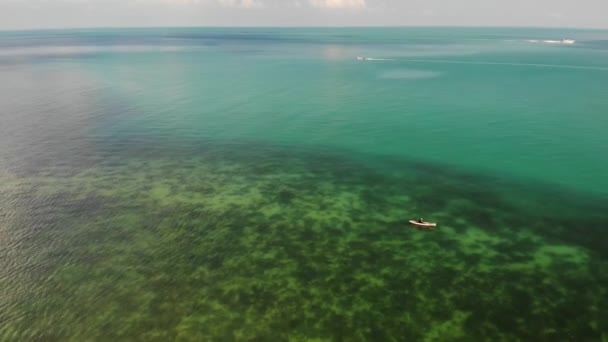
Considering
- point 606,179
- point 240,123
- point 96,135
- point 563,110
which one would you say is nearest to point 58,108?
point 96,135

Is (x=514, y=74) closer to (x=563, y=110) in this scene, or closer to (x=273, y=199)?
(x=563, y=110)

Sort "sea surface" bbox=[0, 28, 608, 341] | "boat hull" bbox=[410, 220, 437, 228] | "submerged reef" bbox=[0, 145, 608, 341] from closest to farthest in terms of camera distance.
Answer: "submerged reef" bbox=[0, 145, 608, 341], "sea surface" bbox=[0, 28, 608, 341], "boat hull" bbox=[410, 220, 437, 228]

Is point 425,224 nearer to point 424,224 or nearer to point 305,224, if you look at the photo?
point 424,224

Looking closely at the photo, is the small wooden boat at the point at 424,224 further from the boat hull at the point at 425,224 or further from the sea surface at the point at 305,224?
the sea surface at the point at 305,224

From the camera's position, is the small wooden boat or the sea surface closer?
the sea surface

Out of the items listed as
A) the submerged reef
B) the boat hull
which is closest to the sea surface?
the submerged reef

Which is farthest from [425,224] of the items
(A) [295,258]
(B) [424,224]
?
(A) [295,258]

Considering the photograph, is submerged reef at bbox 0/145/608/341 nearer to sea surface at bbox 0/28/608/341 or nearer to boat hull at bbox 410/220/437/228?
sea surface at bbox 0/28/608/341
